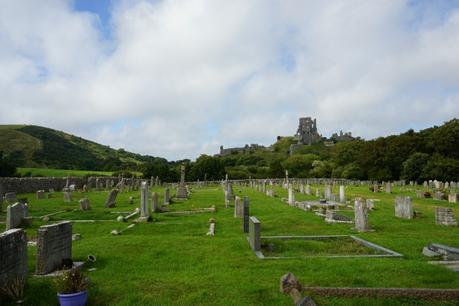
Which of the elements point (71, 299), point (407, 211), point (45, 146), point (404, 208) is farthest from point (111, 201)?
point (45, 146)

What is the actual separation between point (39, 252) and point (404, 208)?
18432 millimetres

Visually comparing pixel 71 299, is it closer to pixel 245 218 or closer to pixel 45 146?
pixel 245 218

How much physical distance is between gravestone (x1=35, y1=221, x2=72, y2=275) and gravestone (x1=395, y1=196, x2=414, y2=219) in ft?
57.0

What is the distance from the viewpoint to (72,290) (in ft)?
23.9

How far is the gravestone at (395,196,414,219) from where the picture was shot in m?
20.8

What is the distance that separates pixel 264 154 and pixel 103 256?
157227 millimetres

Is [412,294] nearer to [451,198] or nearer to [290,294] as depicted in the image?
[290,294]

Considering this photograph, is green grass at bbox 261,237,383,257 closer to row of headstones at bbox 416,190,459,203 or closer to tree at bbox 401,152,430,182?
row of headstones at bbox 416,190,459,203

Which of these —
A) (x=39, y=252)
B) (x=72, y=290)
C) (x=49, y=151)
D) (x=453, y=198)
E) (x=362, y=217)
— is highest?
(x=49, y=151)

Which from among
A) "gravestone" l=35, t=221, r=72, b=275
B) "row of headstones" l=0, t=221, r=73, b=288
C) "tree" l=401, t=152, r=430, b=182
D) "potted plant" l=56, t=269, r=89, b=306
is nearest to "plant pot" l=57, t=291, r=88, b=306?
"potted plant" l=56, t=269, r=89, b=306

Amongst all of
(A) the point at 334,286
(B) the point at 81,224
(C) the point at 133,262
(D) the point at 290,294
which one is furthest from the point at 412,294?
(B) the point at 81,224

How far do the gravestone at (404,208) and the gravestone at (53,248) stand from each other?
57.0 ft

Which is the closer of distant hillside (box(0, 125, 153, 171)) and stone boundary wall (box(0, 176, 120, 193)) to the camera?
stone boundary wall (box(0, 176, 120, 193))

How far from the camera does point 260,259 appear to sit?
1089cm
